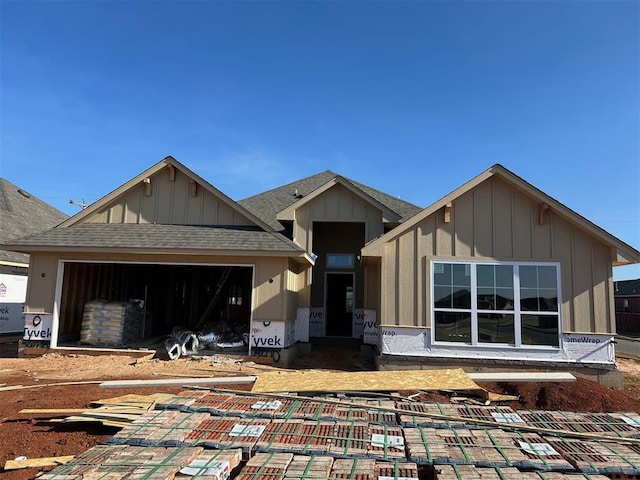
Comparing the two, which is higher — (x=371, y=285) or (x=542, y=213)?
(x=542, y=213)

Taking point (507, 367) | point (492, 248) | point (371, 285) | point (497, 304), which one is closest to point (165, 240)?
point (371, 285)

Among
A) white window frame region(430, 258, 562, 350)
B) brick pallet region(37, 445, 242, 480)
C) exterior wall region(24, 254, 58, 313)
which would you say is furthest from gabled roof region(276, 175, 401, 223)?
brick pallet region(37, 445, 242, 480)

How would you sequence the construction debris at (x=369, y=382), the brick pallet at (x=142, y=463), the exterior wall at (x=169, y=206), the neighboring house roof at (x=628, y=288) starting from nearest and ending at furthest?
the brick pallet at (x=142, y=463)
the construction debris at (x=369, y=382)
the exterior wall at (x=169, y=206)
the neighboring house roof at (x=628, y=288)

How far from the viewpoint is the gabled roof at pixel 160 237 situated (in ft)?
39.5

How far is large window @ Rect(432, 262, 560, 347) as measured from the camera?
10.1 m

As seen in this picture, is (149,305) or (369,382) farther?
(149,305)

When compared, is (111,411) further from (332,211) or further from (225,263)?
(332,211)

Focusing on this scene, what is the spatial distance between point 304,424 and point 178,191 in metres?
10.3

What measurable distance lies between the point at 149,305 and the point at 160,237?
585 cm

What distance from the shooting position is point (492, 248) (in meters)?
10.4

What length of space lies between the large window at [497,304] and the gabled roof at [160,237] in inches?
159

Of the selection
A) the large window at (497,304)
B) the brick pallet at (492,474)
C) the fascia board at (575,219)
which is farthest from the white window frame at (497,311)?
the brick pallet at (492,474)

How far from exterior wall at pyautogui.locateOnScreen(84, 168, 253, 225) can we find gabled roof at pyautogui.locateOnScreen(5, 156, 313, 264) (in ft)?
0.66

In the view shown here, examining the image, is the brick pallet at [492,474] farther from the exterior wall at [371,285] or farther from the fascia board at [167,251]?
the exterior wall at [371,285]
